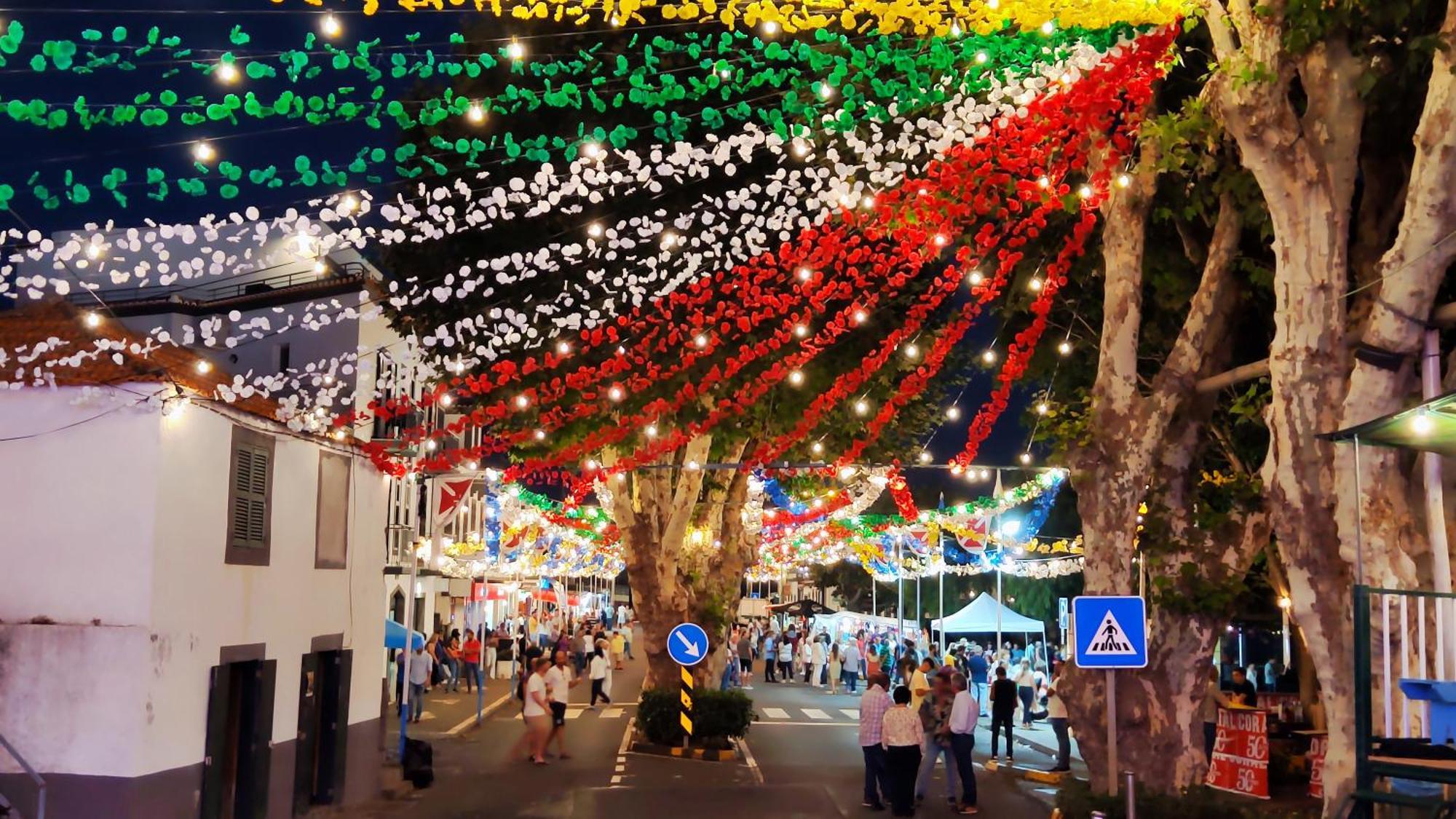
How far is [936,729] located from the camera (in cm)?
1734

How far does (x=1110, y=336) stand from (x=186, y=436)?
28.7 feet

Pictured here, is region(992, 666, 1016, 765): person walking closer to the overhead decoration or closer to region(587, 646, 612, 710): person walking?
region(587, 646, 612, 710): person walking

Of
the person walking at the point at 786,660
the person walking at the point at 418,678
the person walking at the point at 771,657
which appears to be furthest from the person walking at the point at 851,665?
the person walking at the point at 418,678

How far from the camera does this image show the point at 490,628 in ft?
175

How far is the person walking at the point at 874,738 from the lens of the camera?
16594 mm

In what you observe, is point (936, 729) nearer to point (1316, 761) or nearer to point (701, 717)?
point (1316, 761)

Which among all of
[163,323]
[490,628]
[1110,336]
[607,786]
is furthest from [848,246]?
[490,628]

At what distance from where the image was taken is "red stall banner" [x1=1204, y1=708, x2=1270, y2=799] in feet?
58.5

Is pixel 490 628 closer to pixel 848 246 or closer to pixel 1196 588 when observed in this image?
pixel 848 246

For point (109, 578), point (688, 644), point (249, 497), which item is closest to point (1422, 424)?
point (109, 578)

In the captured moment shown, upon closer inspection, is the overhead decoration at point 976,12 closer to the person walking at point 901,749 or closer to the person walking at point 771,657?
the person walking at point 901,749

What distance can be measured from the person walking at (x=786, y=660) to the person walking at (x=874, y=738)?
29.2 metres

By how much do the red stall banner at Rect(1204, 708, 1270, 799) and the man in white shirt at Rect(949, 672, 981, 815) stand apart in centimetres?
391

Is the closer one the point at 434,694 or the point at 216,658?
the point at 216,658
